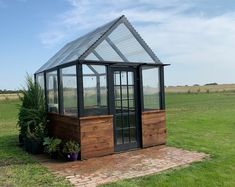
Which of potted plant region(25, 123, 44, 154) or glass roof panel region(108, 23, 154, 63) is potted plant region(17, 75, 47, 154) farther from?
glass roof panel region(108, 23, 154, 63)

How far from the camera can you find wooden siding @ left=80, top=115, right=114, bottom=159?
723cm

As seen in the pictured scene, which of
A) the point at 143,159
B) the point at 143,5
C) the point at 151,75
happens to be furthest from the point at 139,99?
the point at 143,5

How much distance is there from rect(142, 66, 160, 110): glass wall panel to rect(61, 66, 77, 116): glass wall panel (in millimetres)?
1901

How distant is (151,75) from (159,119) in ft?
3.94

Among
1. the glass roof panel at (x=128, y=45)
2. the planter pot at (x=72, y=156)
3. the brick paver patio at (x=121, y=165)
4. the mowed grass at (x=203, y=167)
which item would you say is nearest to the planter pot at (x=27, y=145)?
the brick paver patio at (x=121, y=165)

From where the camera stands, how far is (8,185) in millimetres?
5461

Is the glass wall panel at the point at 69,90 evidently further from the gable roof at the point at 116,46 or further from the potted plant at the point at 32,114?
the potted plant at the point at 32,114

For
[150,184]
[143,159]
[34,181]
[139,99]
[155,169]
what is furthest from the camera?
[139,99]

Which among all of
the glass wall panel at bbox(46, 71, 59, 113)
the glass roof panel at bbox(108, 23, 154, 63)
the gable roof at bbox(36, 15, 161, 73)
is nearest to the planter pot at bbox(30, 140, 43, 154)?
the glass wall panel at bbox(46, 71, 59, 113)

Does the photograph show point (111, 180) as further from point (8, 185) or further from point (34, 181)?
point (8, 185)

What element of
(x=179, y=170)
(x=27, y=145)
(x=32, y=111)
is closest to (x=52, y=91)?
(x=32, y=111)

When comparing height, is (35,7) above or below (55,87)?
above

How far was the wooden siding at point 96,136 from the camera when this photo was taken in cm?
723

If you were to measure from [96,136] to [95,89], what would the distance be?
3.68ft
